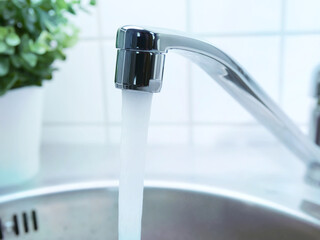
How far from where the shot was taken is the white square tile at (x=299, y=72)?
50 centimetres

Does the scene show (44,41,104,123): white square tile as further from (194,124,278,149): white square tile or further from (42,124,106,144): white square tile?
(194,124,278,149): white square tile

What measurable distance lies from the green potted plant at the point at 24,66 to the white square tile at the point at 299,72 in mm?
288

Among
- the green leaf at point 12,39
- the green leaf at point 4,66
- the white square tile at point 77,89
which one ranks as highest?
the green leaf at point 12,39

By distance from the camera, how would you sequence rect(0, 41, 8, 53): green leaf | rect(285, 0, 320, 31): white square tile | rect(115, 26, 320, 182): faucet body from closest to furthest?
rect(115, 26, 320, 182): faucet body < rect(0, 41, 8, 53): green leaf < rect(285, 0, 320, 31): white square tile

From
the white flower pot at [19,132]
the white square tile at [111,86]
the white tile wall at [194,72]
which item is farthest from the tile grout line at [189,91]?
the white flower pot at [19,132]

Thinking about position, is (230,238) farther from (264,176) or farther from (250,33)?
(250,33)

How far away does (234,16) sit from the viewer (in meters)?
0.51

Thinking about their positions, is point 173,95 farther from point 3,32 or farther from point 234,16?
point 3,32

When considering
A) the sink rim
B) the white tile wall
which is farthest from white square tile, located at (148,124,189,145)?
the sink rim

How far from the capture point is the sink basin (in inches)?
16.2

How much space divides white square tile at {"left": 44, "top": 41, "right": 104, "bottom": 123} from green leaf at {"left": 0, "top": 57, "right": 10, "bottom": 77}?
6.5 inches

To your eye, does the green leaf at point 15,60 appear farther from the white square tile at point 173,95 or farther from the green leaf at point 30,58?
the white square tile at point 173,95

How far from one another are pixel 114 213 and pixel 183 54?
250mm

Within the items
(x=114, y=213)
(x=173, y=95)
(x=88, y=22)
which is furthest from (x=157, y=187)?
(x=88, y=22)
